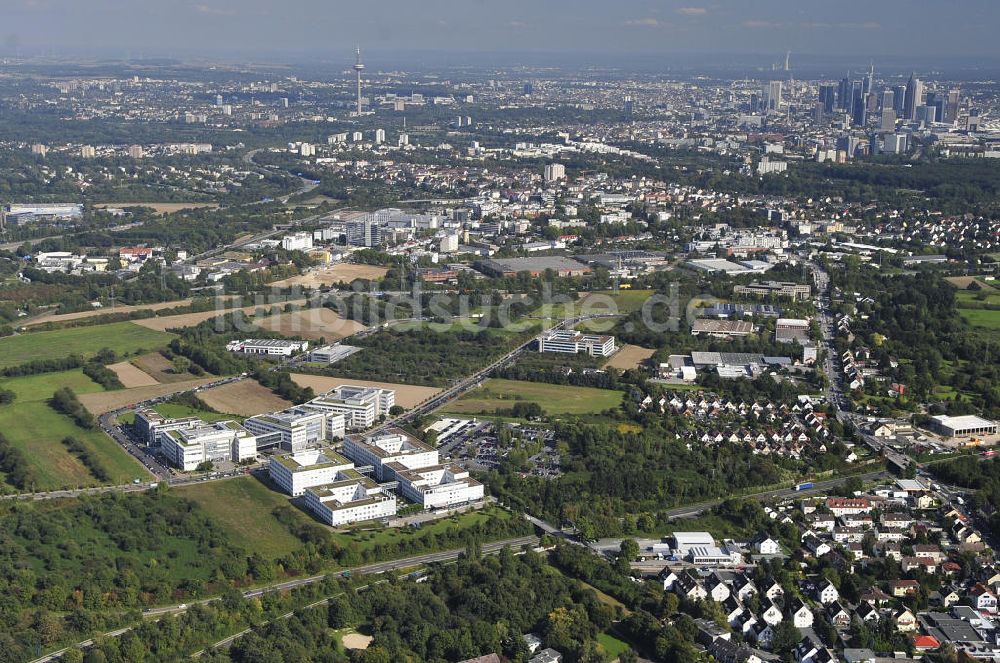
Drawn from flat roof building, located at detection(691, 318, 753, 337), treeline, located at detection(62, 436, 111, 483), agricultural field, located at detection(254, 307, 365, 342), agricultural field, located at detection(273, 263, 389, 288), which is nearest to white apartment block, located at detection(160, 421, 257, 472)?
treeline, located at detection(62, 436, 111, 483)

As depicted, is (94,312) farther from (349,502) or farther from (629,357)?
(349,502)

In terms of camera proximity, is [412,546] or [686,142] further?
[686,142]

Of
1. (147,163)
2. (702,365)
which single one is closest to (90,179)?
(147,163)

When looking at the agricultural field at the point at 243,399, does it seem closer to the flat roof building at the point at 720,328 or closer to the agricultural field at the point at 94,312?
the agricultural field at the point at 94,312

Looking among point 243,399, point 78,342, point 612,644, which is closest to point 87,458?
point 243,399

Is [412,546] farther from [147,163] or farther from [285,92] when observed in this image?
[285,92]

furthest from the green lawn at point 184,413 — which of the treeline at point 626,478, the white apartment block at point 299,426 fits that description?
the treeline at point 626,478
